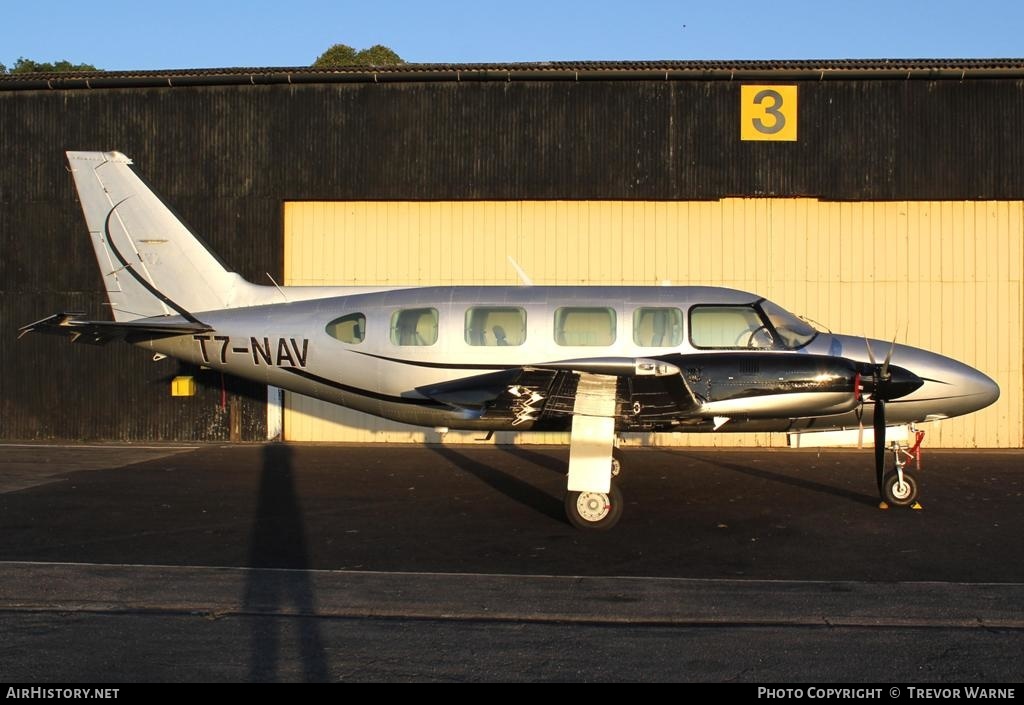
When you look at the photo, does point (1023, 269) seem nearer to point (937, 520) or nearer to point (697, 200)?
point (697, 200)

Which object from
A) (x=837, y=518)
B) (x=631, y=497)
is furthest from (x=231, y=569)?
(x=837, y=518)

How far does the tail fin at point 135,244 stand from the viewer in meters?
14.8

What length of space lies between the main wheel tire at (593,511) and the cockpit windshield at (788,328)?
351 cm

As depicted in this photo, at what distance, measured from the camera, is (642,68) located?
20.2 m

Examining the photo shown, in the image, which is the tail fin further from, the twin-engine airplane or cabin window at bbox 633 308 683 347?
cabin window at bbox 633 308 683 347

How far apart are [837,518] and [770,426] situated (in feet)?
5.79

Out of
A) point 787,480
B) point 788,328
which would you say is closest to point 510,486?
point 787,480

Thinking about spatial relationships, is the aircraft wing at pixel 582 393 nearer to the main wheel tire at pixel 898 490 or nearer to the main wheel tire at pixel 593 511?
the main wheel tire at pixel 593 511

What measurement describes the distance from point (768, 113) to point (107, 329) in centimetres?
1369

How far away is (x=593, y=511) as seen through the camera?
1131 cm

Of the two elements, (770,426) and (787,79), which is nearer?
(770,426)

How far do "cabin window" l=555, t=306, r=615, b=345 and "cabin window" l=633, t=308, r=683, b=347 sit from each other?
354 millimetres

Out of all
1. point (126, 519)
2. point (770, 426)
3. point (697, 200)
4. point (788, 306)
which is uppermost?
point (697, 200)

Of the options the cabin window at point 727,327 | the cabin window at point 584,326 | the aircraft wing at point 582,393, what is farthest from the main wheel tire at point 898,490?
the cabin window at point 584,326
